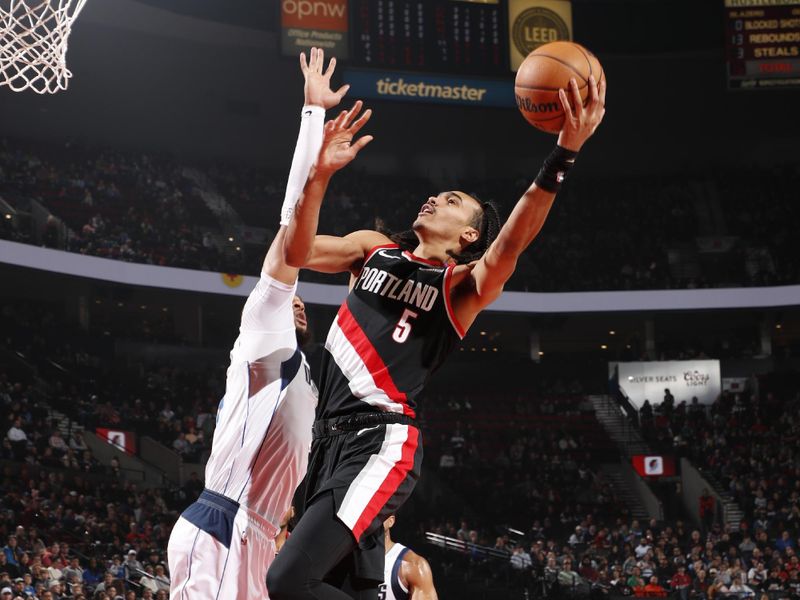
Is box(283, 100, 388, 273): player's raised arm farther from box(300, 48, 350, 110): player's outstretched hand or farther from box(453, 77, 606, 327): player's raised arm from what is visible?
box(453, 77, 606, 327): player's raised arm

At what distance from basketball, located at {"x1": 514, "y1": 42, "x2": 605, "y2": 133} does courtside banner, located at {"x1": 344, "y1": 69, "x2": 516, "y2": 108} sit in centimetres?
1836

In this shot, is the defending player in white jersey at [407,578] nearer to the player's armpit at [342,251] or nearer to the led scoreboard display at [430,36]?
the player's armpit at [342,251]

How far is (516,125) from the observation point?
3194 centimetres

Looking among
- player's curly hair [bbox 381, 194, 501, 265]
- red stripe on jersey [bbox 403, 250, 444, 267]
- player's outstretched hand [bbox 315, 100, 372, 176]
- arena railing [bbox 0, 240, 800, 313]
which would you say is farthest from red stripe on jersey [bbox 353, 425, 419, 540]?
arena railing [bbox 0, 240, 800, 313]

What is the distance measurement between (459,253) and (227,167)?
25.8 metres

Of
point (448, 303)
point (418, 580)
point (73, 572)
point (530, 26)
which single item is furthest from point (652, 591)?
point (448, 303)

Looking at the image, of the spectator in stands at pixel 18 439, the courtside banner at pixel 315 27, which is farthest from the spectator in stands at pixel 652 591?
the courtside banner at pixel 315 27

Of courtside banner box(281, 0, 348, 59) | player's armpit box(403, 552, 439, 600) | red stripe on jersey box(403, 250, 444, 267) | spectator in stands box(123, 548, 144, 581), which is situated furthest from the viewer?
courtside banner box(281, 0, 348, 59)

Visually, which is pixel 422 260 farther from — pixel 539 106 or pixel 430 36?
pixel 430 36

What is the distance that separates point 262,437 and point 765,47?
68.1 feet

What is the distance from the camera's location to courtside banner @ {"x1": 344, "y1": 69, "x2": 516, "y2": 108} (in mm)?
22906

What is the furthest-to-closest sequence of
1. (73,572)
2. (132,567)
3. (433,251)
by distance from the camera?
1. (132,567)
2. (73,572)
3. (433,251)

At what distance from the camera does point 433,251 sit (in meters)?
4.79

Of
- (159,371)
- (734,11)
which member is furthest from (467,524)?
(734,11)
